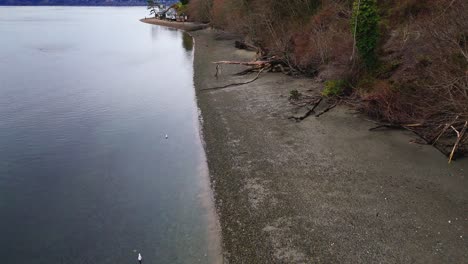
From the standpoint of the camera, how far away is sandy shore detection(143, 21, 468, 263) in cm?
988

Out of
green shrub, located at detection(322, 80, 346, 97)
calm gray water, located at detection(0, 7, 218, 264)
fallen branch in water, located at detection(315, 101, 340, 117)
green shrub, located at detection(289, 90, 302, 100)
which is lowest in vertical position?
calm gray water, located at detection(0, 7, 218, 264)

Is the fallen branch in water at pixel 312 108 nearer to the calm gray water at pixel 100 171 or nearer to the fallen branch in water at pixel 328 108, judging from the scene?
the fallen branch in water at pixel 328 108

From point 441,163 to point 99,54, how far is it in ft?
149

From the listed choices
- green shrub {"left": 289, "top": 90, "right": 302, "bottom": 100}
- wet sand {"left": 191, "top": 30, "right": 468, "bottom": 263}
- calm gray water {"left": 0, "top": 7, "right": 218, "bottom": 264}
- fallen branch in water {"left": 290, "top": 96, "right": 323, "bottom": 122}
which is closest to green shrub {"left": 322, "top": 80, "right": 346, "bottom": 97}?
fallen branch in water {"left": 290, "top": 96, "right": 323, "bottom": 122}

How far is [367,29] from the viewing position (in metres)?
21.5

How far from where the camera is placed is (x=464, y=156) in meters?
14.3

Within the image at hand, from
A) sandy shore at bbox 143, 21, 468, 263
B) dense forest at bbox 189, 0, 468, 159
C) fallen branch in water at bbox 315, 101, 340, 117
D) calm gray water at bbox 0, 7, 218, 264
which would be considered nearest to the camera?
sandy shore at bbox 143, 21, 468, 263

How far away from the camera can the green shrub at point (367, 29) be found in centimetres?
2141

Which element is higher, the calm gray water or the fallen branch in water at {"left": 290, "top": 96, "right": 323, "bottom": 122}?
the fallen branch in water at {"left": 290, "top": 96, "right": 323, "bottom": 122}

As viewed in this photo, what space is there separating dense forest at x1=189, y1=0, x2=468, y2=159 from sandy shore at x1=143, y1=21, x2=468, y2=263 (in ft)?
4.04

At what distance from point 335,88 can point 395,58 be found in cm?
377

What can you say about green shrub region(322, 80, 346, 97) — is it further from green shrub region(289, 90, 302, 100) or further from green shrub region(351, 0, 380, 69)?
green shrub region(351, 0, 380, 69)

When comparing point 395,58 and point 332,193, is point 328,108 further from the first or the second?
point 332,193

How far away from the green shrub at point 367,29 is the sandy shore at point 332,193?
388cm
